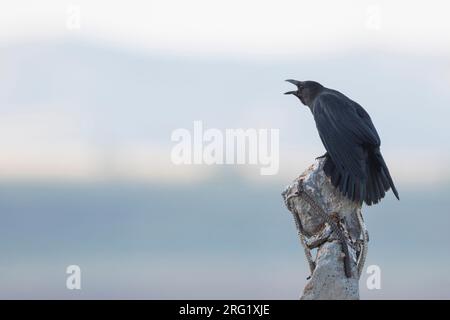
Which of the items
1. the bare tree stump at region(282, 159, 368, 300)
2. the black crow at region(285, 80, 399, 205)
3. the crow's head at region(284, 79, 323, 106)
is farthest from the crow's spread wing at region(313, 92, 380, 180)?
the crow's head at region(284, 79, 323, 106)

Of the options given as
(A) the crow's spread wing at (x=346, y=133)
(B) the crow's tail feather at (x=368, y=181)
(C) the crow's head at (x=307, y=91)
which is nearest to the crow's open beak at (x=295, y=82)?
(C) the crow's head at (x=307, y=91)

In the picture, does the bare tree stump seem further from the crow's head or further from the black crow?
the crow's head

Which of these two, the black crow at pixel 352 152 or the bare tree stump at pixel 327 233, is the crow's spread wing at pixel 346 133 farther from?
the bare tree stump at pixel 327 233

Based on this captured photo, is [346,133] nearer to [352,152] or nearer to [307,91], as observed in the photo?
[352,152]

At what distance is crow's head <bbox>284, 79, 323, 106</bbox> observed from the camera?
834 centimetres

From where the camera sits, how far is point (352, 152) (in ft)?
23.5

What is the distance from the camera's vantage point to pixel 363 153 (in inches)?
284

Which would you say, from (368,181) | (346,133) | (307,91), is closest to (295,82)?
(307,91)

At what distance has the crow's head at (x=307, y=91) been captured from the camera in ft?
27.4
